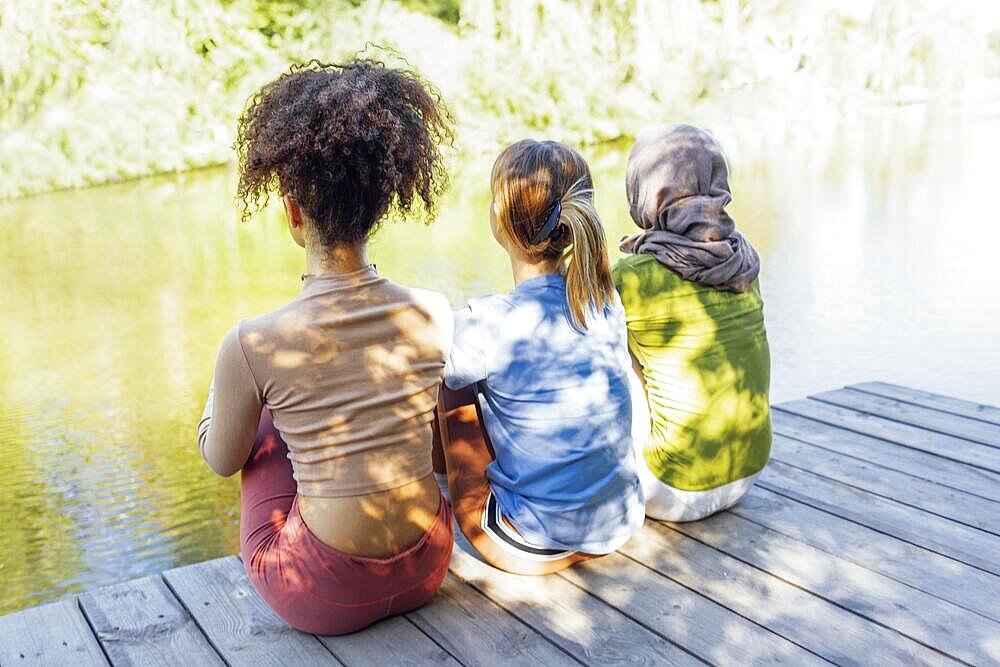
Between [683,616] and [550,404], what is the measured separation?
430 millimetres

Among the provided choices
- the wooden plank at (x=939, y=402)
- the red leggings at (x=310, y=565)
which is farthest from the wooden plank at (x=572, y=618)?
the wooden plank at (x=939, y=402)

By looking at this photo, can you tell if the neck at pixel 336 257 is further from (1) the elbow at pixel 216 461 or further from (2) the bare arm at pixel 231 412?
(1) the elbow at pixel 216 461

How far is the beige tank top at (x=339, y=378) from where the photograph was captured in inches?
61.9

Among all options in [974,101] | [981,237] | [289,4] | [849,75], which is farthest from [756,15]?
[981,237]

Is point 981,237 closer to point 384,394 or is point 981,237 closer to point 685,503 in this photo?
point 685,503

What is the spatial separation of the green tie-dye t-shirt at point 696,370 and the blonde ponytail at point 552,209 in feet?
0.70

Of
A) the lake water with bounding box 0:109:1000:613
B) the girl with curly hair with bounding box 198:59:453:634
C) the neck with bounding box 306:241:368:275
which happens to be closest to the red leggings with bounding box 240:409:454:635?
the girl with curly hair with bounding box 198:59:453:634

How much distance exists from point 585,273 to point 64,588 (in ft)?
7.87

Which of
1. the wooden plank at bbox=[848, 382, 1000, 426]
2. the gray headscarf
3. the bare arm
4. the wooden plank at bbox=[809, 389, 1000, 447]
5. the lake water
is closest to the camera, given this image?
the bare arm

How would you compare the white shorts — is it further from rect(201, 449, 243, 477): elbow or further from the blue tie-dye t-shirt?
rect(201, 449, 243, 477): elbow

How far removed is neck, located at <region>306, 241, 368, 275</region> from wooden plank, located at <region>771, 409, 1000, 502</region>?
1.51 metres

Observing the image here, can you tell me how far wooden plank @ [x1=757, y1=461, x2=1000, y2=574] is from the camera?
81.1 inches

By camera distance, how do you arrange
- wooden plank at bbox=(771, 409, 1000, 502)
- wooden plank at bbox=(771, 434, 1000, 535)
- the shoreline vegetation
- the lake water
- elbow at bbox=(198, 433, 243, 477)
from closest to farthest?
elbow at bbox=(198, 433, 243, 477), wooden plank at bbox=(771, 434, 1000, 535), wooden plank at bbox=(771, 409, 1000, 502), the lake water, the shoreline vegetation

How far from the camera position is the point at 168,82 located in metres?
13.5
